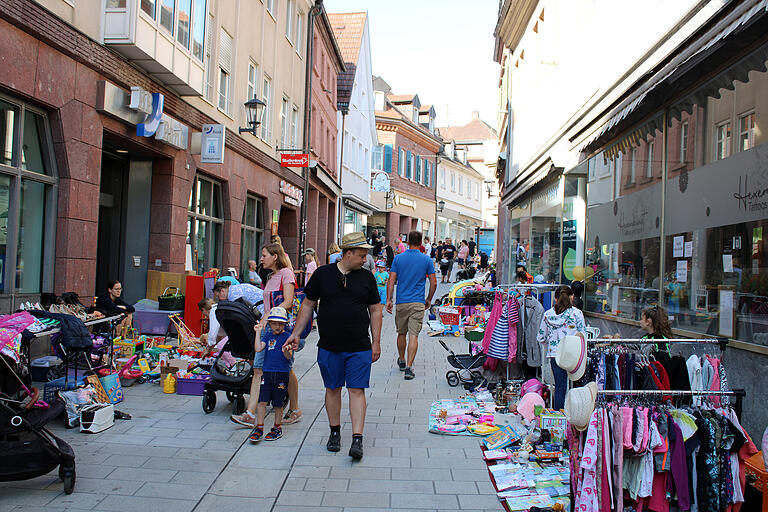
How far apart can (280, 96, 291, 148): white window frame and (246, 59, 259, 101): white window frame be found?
2638 millimetres

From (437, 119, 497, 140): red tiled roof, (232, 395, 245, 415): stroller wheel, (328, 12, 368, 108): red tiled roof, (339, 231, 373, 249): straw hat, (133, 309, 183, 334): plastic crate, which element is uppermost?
(437, 119, 497, 140): red tiled roof

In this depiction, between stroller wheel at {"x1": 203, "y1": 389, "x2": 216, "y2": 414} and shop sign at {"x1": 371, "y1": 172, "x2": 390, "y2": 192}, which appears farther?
shop sign at {"x1": 371, "y1": 172, "x2": 390, "y2": 192}

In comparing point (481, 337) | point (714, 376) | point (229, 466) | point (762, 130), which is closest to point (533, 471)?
point (714, 376)

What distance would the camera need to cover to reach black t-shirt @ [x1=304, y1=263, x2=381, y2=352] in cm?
539

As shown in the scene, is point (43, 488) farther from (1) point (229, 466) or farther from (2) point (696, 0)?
(2) point (696, 0)

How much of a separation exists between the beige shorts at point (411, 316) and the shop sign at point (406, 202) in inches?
1394

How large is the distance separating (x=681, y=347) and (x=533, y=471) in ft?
8.06

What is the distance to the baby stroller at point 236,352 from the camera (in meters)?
6.23

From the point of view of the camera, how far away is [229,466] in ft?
16.7

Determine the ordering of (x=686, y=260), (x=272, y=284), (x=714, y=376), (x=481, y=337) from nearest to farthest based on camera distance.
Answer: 1. (x=714, y=376)
2. (x=272, y=284)
3. (x=686, y=260)
4. (x=481, y=337)

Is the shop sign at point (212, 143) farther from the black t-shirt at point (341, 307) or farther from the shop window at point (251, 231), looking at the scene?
the black t-shirt at point (341, 307)

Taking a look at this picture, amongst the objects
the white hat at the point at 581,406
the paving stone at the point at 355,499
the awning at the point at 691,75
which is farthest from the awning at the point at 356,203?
the white hat at the point at 581,406

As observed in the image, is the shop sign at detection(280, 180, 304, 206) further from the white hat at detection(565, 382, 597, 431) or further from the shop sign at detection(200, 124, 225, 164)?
the white hat at detection(565, 382, 597, 431)

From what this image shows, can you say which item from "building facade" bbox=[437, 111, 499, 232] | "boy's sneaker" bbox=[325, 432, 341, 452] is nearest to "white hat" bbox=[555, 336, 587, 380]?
"boy's sneaker" bbox=[325, 432, 341, 452]
